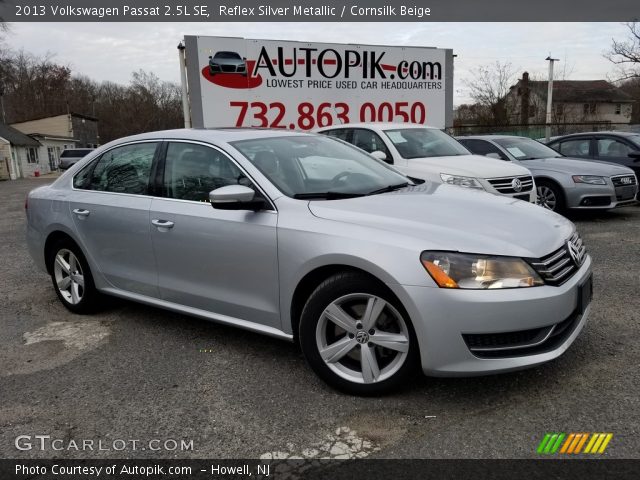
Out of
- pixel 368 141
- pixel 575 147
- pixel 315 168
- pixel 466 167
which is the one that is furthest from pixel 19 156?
pixel 315 168

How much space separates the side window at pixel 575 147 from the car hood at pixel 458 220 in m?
7.99

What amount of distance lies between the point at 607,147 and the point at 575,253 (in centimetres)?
841

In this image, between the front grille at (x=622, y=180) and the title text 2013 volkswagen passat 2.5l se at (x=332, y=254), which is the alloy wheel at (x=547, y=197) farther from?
the title text 2013 volkswagen passat 2.5l se at (x=332, y=254)

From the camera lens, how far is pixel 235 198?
10.6ft

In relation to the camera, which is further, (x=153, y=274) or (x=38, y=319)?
(x=38, y=319)

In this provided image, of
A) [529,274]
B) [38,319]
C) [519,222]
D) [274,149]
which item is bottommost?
[38,319]

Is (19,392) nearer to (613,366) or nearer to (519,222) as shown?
(519,222)

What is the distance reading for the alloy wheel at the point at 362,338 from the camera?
2.89 metres

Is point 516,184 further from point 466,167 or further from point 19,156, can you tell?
A: point 19,156

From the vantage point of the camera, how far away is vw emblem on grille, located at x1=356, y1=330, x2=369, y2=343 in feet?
9.70

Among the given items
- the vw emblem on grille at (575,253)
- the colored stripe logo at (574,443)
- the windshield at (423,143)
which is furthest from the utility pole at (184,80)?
the colored stripe logo at (574,443)

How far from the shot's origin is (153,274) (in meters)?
4.01

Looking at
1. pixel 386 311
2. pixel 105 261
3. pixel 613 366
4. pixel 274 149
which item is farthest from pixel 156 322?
pixel 613 366

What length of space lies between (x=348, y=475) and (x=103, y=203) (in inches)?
120
